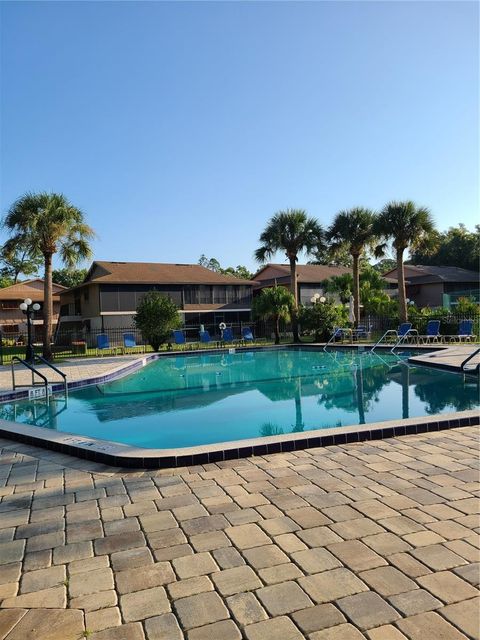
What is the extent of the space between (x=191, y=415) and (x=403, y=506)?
621cm

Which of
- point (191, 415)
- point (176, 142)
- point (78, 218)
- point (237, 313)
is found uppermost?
point (176, 142)

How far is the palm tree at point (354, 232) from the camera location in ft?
86.3

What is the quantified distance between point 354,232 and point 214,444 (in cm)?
2274

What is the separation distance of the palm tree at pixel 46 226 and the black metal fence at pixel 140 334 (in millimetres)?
4047

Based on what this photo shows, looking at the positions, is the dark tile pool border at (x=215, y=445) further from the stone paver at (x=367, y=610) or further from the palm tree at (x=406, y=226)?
the palm tree at (x=406, y=226)

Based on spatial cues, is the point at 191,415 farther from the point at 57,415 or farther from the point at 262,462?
the point at 262,462

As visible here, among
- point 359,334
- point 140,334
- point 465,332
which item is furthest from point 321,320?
point 140,334

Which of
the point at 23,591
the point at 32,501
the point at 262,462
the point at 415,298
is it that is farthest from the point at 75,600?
the point at 415,298

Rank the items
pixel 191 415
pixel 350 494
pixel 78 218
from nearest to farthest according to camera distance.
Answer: pixel 350 494 < pixel 191 415 < pixel 78 218

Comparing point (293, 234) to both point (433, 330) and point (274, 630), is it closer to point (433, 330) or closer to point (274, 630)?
point (433, 330)

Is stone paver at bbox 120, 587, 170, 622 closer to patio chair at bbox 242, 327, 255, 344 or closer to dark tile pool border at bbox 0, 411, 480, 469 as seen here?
dark tile pool border at bbox 0, 411, 480, 469

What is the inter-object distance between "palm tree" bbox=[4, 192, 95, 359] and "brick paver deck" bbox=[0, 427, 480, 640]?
16.6m

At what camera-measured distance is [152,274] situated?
3331 cm

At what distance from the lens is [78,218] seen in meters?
20.7
